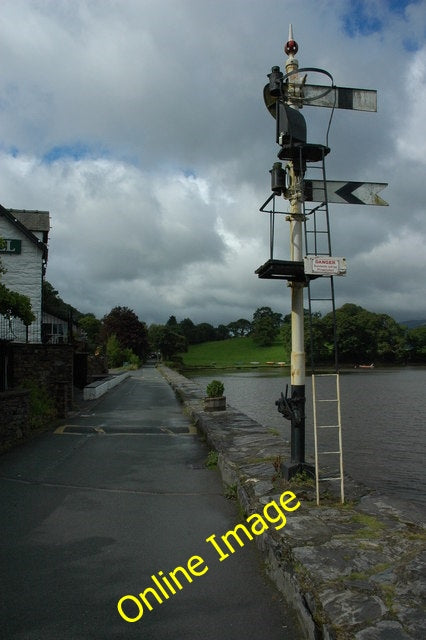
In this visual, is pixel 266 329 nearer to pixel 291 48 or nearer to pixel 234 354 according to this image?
pixel 234 354

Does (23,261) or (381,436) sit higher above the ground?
(23,261)

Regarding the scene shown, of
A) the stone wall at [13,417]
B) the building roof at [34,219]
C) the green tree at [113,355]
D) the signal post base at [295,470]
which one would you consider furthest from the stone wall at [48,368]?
the green tree at [113,355]

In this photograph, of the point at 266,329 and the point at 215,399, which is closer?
the point at 215,399

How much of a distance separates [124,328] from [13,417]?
6353 cm

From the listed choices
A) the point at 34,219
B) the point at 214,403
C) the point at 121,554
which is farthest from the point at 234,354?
the point at 121,554

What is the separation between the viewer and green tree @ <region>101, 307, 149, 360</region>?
73.1m

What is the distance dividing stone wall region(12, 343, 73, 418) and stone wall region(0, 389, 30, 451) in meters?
3.12

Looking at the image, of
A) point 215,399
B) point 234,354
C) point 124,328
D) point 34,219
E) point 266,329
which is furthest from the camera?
point 266,329

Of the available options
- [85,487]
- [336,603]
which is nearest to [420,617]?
[336,603]

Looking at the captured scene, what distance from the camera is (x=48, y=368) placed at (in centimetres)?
1548

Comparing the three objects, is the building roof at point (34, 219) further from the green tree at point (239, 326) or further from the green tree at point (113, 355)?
the green tree at point (239, 326)

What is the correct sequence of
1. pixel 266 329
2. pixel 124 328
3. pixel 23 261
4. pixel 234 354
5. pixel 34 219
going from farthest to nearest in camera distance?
pixel 266 329, pixel 234 354, pixel 124 328, pixel 34 219, pixel 23 261

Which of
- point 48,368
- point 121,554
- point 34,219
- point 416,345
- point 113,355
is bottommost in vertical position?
point 121,554

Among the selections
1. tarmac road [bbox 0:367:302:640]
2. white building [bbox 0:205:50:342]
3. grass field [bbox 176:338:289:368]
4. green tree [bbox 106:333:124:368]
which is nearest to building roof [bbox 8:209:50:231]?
white building [bbox 0:205:50:342]
